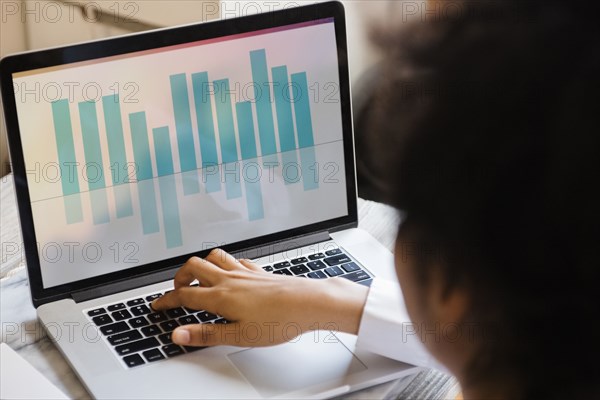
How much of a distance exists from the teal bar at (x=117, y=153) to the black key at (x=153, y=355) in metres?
0.17

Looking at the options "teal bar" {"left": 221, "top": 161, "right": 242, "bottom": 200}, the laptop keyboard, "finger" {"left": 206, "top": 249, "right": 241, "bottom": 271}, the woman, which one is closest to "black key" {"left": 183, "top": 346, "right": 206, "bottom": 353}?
the laptop keyboard

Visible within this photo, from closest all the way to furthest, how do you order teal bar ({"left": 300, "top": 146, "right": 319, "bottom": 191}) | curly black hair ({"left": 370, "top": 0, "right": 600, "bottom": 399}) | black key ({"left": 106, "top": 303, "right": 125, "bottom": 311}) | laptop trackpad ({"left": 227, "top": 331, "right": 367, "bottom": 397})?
curly black hair ({"left": 370, "top": 0, "right": 600, "bottom": 399}) → laptop trackpad ({"left": 227, "top": 331, "right": 367, "bottom": 397}) → black key ({"left": 106, "top": 303, "right": 125, "bottom": 311}) → teal bar ({"left": 300, "top": 146, "right": 319, "bottom": 191})

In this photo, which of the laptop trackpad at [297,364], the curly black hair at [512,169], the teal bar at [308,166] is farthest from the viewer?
the teal bar at [308,166]

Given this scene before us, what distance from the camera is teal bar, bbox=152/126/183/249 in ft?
3.20

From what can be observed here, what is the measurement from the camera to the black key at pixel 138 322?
916 mm

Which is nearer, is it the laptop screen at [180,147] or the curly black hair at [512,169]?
the curly black hair at [512,169]

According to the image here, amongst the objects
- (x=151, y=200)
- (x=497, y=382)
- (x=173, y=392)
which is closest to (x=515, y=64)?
(x=497, y=382)

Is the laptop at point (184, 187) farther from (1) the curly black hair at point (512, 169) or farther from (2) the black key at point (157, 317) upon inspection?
(1) the curly black hair at point (512, 169)

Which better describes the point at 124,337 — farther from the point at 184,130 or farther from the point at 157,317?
the point at 184,130

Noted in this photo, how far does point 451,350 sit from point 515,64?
0.20 m

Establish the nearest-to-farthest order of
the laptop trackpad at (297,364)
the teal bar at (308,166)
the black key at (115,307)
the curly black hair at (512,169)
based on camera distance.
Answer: the curly black hair at (512,169) < the laptop trackpad at (297,364) < the black key at (115,307) < the teal bar at (308,166)

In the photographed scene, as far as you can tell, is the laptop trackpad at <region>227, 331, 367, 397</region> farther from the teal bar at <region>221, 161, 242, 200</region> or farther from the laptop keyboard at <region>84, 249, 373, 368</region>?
the teal bar at <region>221, 161, 242, 200</region>

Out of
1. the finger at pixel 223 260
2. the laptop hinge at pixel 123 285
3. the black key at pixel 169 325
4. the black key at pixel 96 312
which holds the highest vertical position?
the finger at pixel 223 260

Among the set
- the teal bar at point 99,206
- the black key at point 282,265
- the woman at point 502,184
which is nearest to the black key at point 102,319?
the teal bar at point 99,206
